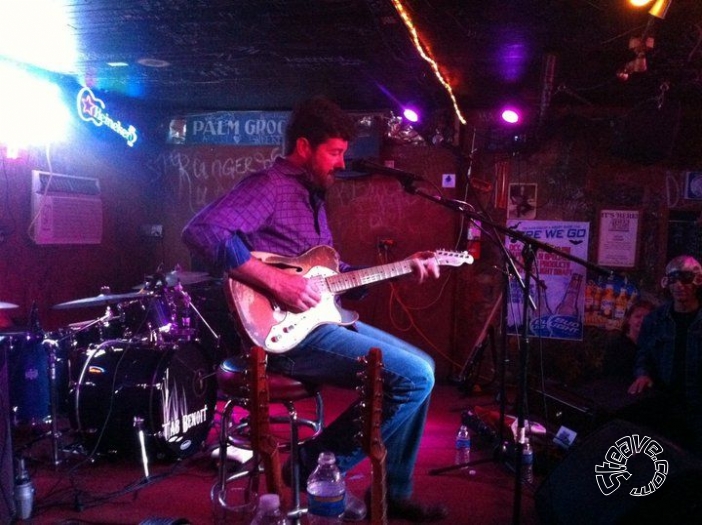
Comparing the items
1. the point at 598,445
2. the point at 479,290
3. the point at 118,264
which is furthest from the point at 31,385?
the point at 479,290

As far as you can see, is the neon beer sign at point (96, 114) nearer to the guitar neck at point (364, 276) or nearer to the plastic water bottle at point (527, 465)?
the guitar neck at point (364, 276)

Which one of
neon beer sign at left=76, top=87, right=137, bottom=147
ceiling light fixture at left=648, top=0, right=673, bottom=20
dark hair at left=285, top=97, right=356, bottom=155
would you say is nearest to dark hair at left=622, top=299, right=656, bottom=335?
ceiling light fixture at left=648, top=0, right=673, bottom=20

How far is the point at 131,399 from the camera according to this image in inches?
137

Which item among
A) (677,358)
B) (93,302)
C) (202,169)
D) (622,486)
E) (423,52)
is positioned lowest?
(622,486)

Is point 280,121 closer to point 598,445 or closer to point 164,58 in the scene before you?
point 164,58

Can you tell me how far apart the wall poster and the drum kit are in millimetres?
3275

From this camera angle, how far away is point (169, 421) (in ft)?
11.7

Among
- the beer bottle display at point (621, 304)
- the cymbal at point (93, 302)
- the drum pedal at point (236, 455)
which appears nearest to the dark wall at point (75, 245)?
the cymbal at point (93, 302)

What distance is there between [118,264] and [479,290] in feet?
13.2

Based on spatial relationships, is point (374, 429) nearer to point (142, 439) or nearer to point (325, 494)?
point (325, 494)

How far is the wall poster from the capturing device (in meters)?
5.55

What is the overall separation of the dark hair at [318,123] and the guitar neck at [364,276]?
0.67 metres

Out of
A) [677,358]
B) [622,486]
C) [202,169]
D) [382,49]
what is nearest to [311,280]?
[622,486]

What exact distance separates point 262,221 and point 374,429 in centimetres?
106
